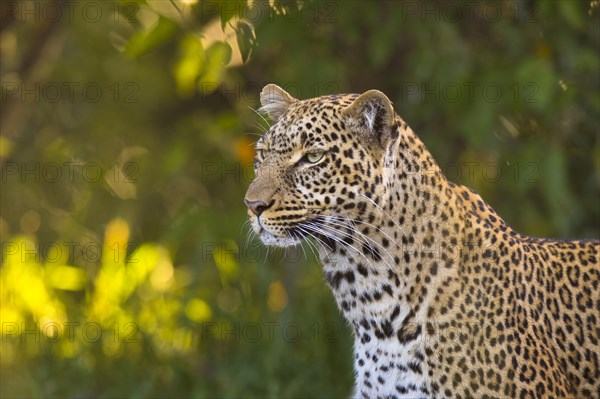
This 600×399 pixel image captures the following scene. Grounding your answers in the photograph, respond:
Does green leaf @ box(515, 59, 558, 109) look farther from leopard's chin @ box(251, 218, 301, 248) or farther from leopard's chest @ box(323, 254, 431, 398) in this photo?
leopard's chin @ box(251, 218, 301, 248)

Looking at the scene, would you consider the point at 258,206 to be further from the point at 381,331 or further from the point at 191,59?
the point at 191,59

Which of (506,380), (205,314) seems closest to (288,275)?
(205,314)

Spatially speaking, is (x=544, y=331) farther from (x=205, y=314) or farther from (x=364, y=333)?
(x=205, y=314)

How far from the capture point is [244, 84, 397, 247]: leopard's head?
15.8ft

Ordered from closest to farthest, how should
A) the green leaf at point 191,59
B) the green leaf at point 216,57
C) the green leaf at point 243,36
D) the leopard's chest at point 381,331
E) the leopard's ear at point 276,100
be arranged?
1. the leopard's chest at point 381,331
2. the leopard's ear at point 276,100
3. the green leaf at point 243,36
4. the green leaf at point 216,57
5. the green leaf at point 191,59

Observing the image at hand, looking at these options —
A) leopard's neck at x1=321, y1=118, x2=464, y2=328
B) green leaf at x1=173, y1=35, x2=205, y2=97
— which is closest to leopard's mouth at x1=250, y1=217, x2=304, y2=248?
leopard's neck at x1=321, y1=118, x2=464, y2=328

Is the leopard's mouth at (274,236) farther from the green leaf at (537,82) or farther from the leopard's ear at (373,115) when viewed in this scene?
the green leaf at (537,82)

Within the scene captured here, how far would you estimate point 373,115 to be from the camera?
4.82 m

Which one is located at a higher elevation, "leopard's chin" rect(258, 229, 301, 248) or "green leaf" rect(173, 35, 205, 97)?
"green leaf" rect(173, 35, 205, 97)

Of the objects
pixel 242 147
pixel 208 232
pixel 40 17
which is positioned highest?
pixel 40 17

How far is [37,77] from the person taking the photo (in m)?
9.61

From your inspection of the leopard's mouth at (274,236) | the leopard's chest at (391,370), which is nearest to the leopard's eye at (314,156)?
the leopard's mouth at (274,236)

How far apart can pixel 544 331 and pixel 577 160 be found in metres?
3.34

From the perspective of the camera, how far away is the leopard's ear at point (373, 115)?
4.79 metres
